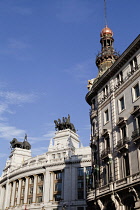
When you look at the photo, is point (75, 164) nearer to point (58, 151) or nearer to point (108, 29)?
point (58, 151)

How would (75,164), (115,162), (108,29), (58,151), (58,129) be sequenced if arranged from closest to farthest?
(115,162) → (108,29) → (75,164) → (58,151) → (58,129)

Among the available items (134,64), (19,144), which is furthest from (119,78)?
(19,144)

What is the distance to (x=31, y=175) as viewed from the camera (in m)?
100

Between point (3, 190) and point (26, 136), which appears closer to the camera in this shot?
point (3, 190)

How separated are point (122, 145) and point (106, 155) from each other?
13.9 ft

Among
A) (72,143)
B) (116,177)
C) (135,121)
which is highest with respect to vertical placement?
(72,143)

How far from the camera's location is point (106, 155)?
39875mm

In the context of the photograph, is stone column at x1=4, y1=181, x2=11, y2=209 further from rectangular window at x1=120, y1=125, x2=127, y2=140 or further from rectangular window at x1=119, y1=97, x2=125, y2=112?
rectangular window at x1=120, y1=125, x2=127, y2=140

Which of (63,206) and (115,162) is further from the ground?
(115,162)

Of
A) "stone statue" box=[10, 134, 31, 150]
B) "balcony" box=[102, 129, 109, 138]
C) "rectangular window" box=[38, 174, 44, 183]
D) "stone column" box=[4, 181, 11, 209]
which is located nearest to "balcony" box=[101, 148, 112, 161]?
"balcony" box=[102, 129, 109, 138]

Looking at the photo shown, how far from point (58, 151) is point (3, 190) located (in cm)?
3770

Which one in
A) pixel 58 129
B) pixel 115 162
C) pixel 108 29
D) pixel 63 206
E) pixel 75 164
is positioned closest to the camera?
pixel 115 162

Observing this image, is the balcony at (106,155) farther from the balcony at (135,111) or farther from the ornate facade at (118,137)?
the balcony at (135,111)

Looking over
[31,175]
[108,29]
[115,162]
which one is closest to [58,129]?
[31,175]
